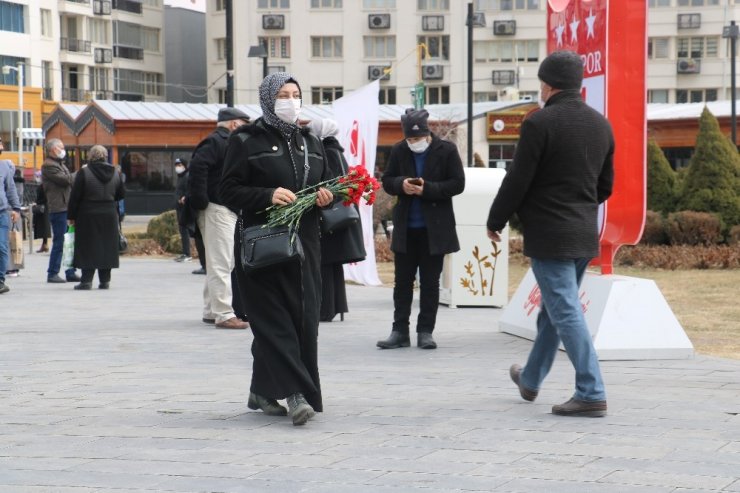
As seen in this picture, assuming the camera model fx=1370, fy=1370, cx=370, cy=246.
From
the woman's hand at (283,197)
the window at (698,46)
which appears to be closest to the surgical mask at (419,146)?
the woman's hand at (283,197)

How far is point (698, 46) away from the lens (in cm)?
7994

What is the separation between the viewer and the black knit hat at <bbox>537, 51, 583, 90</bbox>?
6801mm

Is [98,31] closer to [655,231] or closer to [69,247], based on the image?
[655,231]

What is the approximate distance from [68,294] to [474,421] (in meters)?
9.89

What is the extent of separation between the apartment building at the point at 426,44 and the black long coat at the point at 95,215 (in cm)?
6273

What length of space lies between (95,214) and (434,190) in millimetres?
7468

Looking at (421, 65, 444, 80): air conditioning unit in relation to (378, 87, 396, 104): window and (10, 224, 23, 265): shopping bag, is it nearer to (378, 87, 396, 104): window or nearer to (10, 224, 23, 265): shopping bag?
(378, 87, 396, 104): window

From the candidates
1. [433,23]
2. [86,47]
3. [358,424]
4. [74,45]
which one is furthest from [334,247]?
[86,47]

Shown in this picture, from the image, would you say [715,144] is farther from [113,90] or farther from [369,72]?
[113,90]

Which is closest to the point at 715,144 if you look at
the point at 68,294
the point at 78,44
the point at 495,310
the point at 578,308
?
the point at 495,310

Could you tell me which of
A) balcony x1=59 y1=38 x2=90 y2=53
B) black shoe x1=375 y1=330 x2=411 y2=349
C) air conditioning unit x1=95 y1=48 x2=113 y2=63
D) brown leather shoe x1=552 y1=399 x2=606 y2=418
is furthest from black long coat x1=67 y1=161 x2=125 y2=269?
air conditioning unit x1=95 y1=48 x2=113 y2=63

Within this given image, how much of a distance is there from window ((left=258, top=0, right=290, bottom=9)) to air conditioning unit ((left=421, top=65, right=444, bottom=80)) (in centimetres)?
907

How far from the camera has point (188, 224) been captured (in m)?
11.7

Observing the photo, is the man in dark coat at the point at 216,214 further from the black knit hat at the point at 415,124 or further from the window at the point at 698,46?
the window at the point at 698,46
